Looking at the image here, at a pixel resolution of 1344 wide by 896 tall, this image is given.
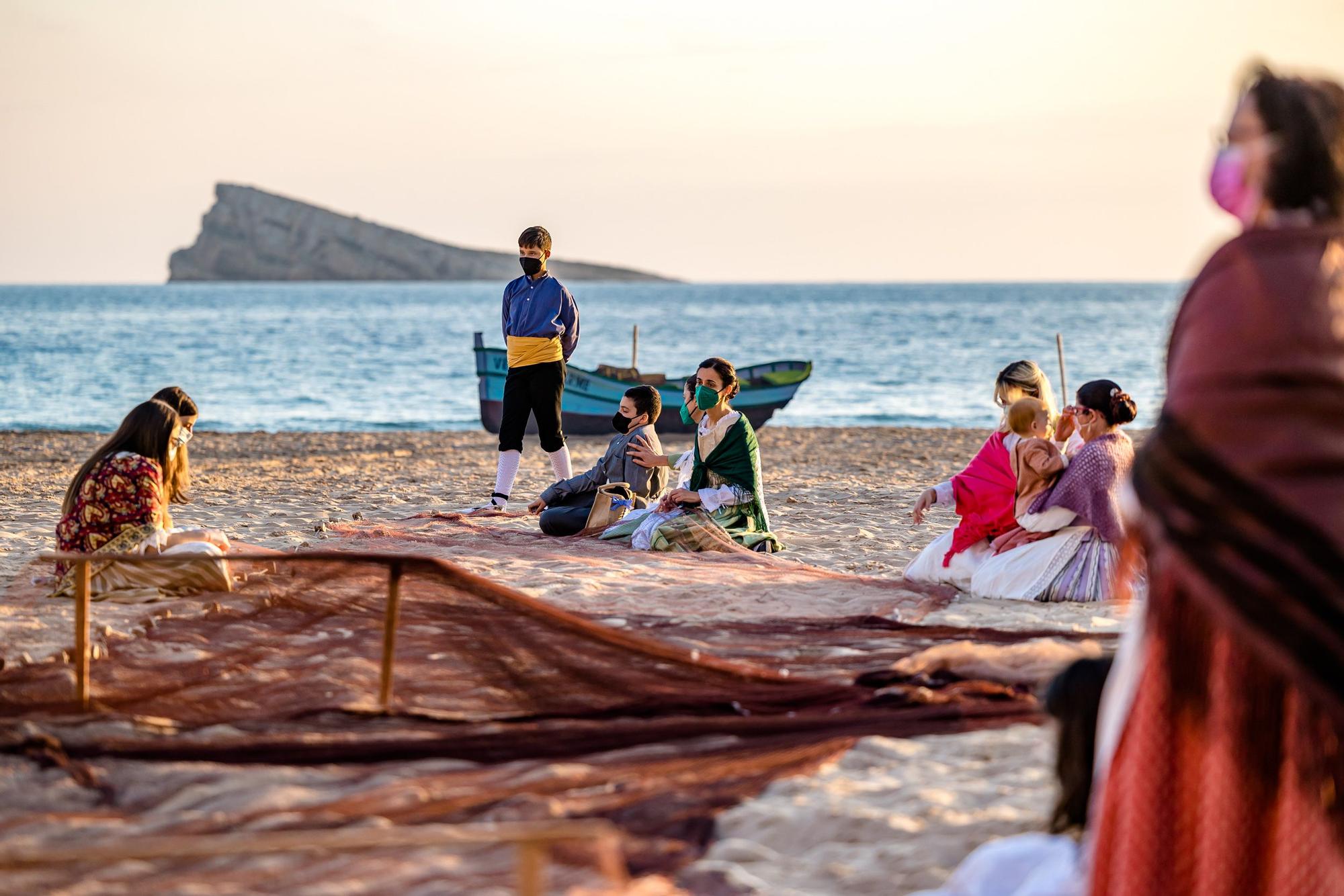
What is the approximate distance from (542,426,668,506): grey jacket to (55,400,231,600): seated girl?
303 centimetres

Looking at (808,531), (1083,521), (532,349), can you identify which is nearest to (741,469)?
(808,531)

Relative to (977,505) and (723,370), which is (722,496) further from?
(977,505)

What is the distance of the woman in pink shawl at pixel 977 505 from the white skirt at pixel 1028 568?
0.11 m

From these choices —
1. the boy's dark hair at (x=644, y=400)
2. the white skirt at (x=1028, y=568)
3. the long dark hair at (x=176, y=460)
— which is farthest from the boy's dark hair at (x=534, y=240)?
the white skirt at (x=1028, y=568)

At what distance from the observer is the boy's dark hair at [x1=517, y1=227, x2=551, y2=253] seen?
9.49 meters

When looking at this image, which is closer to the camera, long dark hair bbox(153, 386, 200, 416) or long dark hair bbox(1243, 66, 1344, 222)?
long dark hair bbox(1243, 66, 1344, 222)

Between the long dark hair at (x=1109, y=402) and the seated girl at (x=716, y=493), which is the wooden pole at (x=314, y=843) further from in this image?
the seated girl at (x=716, y=493)

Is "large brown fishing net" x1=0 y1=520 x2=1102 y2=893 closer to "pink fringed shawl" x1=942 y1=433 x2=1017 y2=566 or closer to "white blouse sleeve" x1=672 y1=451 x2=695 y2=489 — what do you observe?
"pink fringed shawl" x1=942 y1=433 x2=1017 y2=566

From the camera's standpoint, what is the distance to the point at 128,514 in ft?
20.6

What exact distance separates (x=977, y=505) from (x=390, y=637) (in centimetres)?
378

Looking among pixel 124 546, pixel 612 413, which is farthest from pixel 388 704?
pixel 612 413

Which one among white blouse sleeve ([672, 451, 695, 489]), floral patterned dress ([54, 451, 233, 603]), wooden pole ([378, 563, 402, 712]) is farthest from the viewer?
white blouse sleeve ([672, 451, 695, 489])

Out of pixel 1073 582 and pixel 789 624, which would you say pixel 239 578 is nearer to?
pixel 789 624

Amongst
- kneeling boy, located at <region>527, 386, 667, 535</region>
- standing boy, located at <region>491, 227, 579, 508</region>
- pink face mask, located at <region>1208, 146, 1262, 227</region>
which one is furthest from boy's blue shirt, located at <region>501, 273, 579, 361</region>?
pink face mask, located at <region>1208, 146, 1262, 227</region>
